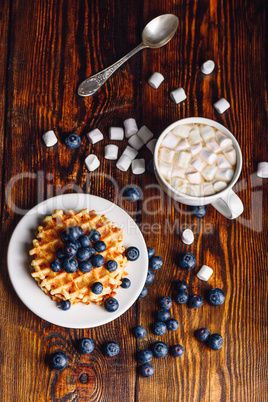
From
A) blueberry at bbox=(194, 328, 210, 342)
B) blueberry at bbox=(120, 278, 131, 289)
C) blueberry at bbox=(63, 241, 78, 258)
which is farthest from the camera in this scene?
blueberry at bbox=(194, 328, 210, 342)

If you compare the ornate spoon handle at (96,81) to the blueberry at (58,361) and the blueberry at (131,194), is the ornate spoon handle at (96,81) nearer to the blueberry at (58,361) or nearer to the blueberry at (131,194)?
the blueberry at (131,194)

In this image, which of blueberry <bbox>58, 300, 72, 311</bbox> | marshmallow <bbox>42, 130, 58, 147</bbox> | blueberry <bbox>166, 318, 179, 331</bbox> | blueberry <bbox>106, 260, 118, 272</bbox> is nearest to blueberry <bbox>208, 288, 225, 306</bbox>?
blueberry <bbox>166, 318, 179, 331</bbox>

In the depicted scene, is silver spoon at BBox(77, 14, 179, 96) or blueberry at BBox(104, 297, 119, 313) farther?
silver spoon at BBox(77, 14, 179, 96)

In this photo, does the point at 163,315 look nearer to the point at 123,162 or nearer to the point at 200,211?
the point at 200,211

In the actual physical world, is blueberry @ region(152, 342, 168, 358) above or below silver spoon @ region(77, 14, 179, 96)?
below

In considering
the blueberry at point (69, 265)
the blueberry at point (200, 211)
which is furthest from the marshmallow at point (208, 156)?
the blueberry at point (69, 265)

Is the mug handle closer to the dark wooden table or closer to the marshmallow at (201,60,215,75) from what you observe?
the dark wooden table

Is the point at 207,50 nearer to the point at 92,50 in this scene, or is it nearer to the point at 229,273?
the point at 92,50
